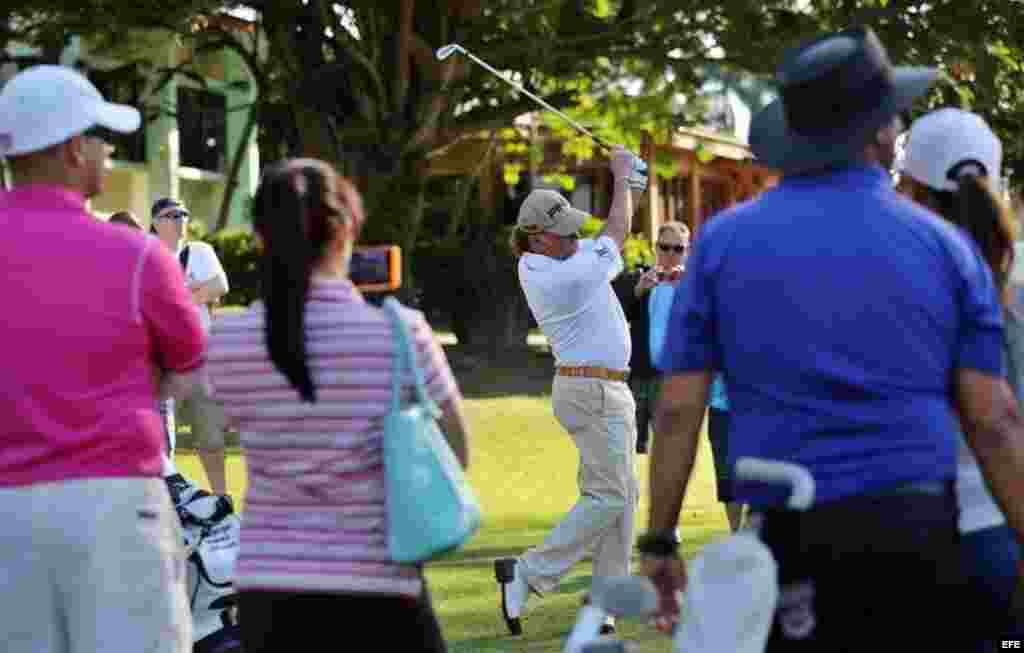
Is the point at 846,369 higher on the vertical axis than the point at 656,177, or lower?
higher

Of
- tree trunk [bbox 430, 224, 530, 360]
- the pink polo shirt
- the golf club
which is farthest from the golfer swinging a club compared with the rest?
tree trunk [bbox 430, 224, 530, 360]

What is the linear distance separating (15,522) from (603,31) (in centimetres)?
2200

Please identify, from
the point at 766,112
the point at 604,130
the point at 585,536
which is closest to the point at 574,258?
the point at 585,536

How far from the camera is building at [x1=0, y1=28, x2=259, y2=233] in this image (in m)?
34.3

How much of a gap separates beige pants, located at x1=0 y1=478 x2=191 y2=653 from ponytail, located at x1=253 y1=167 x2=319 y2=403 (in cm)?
67

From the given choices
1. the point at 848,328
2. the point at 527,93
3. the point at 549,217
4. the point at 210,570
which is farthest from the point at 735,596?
the point at 527,93

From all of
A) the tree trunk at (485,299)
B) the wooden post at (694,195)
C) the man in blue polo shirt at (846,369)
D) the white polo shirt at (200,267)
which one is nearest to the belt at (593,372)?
the white polo shirt at (200,267)

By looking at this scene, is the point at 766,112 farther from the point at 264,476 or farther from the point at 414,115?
the point at 414,115

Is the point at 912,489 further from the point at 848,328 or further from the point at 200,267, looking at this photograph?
the point at 200,267

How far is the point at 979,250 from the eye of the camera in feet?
17.5

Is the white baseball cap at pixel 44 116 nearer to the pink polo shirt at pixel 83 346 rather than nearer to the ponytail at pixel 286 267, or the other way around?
the pink polo shirt at pixel 83 346

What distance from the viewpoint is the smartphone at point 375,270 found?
Result: 5383 millimetres

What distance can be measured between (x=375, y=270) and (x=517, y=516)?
1097cm

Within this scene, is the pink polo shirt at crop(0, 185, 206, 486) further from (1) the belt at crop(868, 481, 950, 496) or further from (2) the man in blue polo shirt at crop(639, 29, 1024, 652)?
(1) the belt at crop(868, 481, 950, 496)
